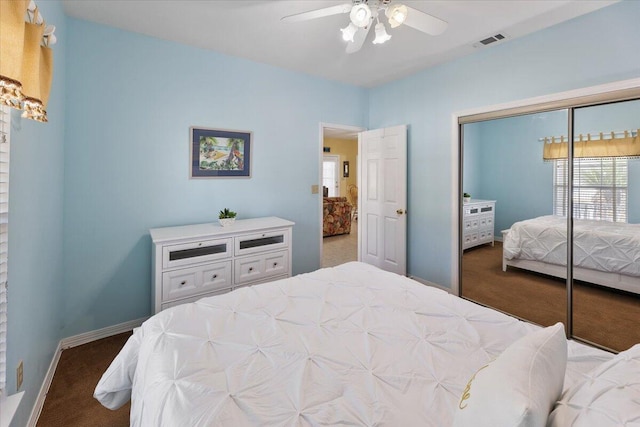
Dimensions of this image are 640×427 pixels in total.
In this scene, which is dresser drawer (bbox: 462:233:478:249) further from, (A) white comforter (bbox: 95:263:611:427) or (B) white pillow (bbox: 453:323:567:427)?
(B) white pillow (bbox: 453:323:567:427)

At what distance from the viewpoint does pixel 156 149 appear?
2.84m

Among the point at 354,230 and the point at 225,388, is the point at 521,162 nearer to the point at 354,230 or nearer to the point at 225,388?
the point at 225,388

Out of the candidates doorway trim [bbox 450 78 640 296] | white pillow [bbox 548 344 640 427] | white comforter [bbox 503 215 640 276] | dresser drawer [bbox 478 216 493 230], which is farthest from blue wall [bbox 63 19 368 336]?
white pillow [bbox 548 344 640 427]

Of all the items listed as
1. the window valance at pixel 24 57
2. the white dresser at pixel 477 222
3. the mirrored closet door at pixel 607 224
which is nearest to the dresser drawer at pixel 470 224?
the white dresser at pixel 477 222

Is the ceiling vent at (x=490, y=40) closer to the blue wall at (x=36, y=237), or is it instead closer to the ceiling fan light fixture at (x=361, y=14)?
the ceiling fan light fixture at (x=361, y=14)

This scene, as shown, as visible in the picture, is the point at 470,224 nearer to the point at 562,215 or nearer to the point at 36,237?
the point at 562,215

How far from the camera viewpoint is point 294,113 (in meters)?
3.70

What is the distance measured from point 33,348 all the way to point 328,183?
8.41 m

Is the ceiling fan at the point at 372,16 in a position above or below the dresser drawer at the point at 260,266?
above

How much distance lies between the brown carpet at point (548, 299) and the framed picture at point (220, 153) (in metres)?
2.68

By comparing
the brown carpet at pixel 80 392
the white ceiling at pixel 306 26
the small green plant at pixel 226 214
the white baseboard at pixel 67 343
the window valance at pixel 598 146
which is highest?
the white ceiling at pixel 306 26

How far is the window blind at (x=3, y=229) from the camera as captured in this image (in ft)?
4.15

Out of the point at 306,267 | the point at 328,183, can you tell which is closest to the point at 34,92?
the point at 306,267

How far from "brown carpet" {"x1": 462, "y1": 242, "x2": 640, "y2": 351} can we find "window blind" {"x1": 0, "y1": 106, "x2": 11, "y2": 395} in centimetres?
357
